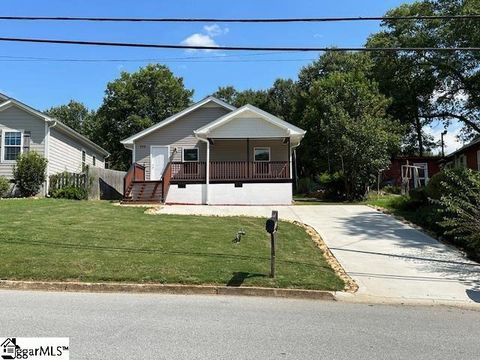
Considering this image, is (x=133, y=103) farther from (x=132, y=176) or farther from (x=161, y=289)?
(x=161, y=289)

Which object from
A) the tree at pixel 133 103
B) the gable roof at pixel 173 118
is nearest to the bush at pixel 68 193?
the gable roof at pixel 173 118

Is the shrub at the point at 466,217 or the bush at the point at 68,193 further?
the bush at the point at 68,193

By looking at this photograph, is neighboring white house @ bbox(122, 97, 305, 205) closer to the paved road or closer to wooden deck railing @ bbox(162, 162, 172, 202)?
wooden deck railing @ bbox(162, 162, 172, 202)

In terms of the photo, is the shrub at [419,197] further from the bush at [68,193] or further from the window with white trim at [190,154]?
the bush at [68,193]

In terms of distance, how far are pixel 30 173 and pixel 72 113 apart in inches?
2147

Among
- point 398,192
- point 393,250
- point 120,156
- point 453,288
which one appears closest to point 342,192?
point 398,192

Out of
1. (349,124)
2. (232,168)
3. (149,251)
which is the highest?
(349,124)

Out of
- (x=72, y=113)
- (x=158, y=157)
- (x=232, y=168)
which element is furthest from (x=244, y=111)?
(x=72, y=113)

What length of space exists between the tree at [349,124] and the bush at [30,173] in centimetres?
1553

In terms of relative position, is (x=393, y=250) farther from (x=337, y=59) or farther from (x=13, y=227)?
(x=337, y=59)

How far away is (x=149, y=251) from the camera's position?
10195 millimetres

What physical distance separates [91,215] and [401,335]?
1114cm

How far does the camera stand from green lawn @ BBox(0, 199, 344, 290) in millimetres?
8508

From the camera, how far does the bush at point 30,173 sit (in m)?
21.9
